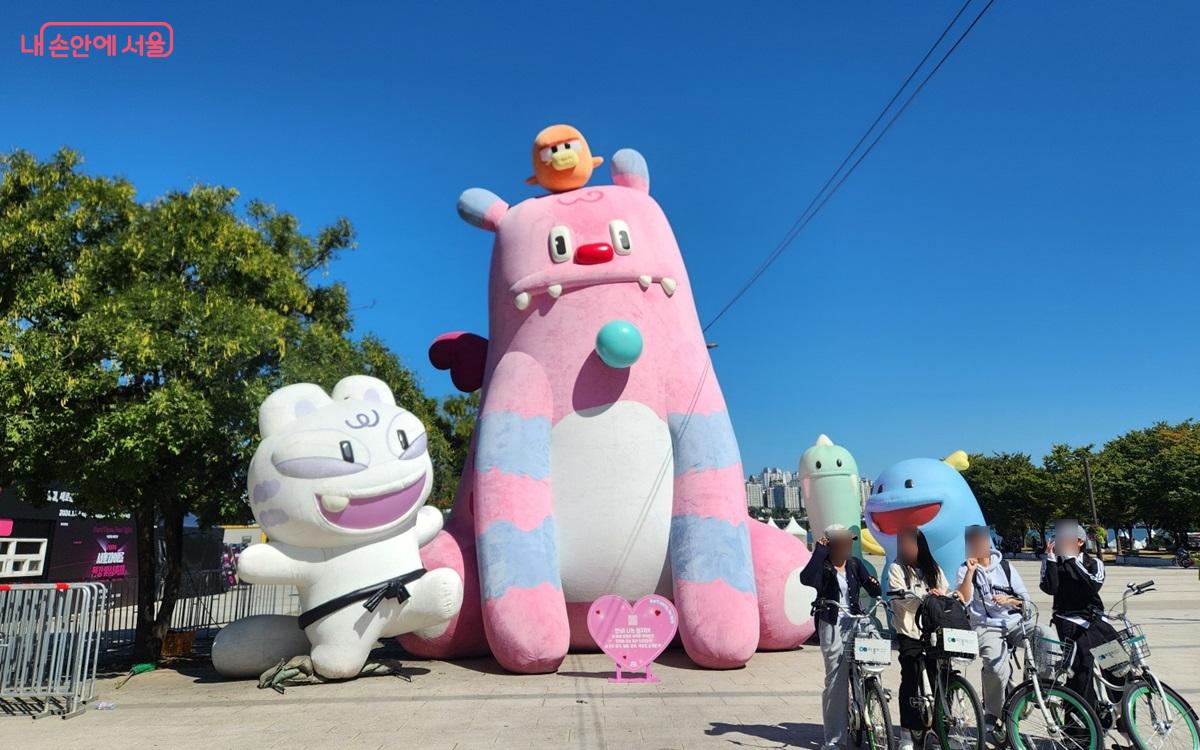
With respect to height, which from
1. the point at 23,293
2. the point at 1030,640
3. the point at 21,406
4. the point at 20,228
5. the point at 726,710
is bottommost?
the point at 726,710

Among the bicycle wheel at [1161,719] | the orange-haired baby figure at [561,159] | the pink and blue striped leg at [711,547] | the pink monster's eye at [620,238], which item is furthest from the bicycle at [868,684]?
the orange-haired baby figure at [561,159]

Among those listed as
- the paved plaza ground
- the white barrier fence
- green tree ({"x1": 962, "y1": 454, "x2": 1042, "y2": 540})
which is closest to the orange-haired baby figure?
the paved plaza ground

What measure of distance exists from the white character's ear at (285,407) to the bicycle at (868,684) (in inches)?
248

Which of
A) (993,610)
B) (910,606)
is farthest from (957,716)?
(993,610)

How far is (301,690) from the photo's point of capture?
810 cm

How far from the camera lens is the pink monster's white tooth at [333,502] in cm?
813

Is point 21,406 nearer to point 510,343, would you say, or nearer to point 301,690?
point 301,690

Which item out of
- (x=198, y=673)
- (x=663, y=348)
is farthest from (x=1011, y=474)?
(x=198, y=673)

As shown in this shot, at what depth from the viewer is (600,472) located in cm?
919

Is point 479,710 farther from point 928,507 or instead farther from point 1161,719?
point 928,507

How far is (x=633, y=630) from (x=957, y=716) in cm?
390

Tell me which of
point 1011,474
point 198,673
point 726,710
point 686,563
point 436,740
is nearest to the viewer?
point 436,740

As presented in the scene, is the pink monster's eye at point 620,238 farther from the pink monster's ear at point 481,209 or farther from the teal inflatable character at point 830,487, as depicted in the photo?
the teal inflatable character at point 830,487

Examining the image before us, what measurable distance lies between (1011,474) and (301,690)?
4500 cm
